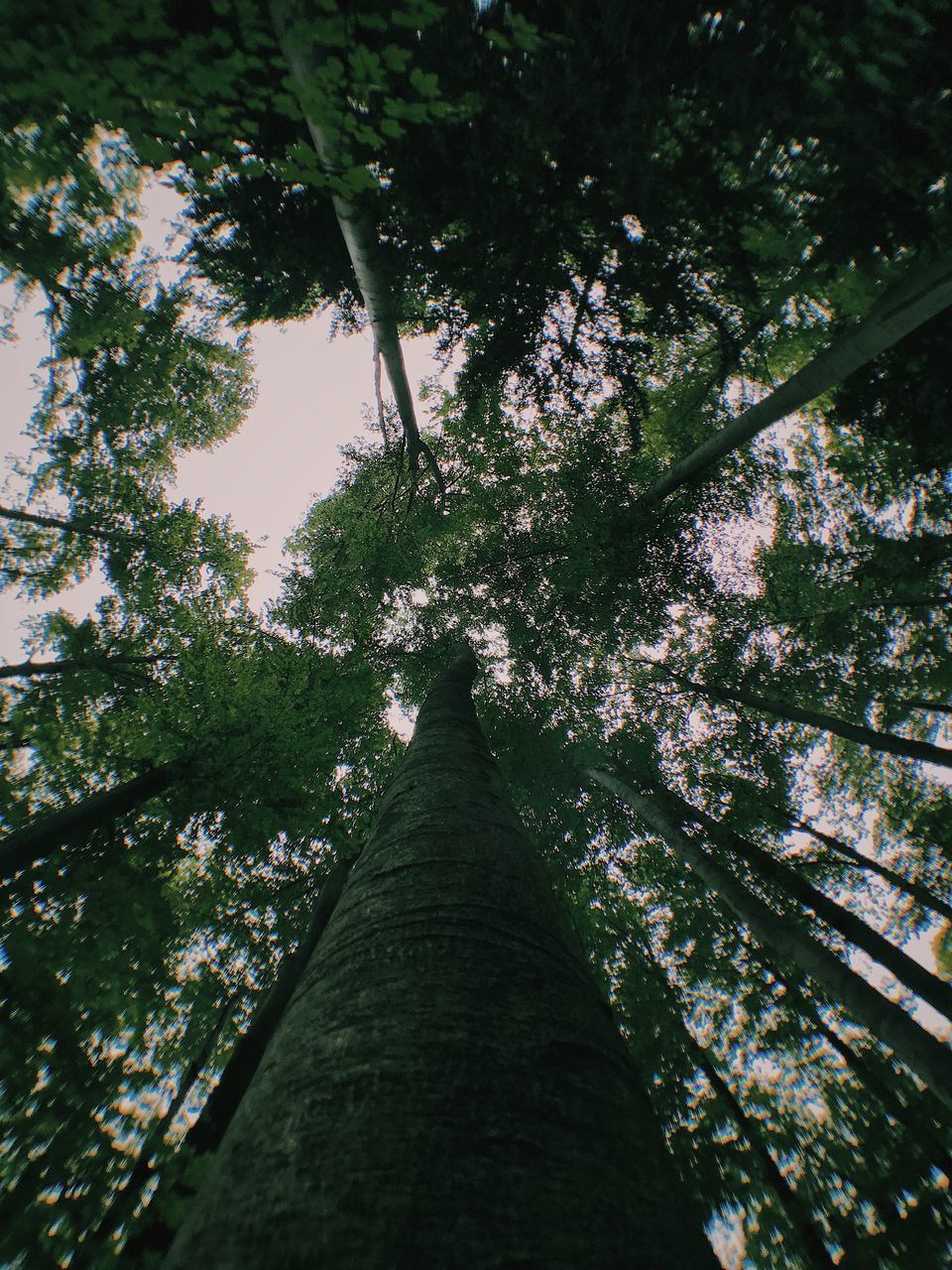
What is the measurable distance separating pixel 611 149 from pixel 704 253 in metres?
1.34

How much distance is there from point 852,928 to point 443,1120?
6.11 m

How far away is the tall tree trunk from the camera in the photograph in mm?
733

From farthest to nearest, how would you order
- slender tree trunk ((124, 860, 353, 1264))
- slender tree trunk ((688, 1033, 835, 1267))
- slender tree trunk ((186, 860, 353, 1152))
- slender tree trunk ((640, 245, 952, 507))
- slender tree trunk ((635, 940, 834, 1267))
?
1. slender tree trunk ((635, 940, 834, 1267))
2. slender tree trunk ((688, 1033, 835, 1267))
3. slender tree trunk ((640, 245, 952, 507))
4. slender tree trunk ((186, 860, 353, 1152))
5. slender tree trunk ((124, 860, 353, 1264))

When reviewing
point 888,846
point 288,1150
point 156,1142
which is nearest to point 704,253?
point 288,1150

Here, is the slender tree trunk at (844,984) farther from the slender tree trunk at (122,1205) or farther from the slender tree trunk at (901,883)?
the slender tree trunk at (122,1205)

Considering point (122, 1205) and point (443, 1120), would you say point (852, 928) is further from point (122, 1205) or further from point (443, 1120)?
point (122, 1205)

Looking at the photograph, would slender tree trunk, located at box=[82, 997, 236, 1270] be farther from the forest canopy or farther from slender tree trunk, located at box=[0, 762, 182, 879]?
slender tree trunk, located at box=[0, 762, 182, 879]

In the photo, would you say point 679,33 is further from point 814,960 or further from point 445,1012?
point 814,960

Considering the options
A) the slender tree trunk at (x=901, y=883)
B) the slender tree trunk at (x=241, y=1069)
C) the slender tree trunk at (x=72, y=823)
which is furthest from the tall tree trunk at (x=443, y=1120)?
the slender tree trunk at (x=901, y=883)

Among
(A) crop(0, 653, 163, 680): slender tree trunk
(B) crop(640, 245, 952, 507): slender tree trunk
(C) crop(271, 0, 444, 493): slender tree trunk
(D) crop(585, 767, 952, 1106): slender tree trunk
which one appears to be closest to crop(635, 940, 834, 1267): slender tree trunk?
(D) crop(585, 767, 952, 1106): slender tree trunk

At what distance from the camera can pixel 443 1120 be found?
885mm

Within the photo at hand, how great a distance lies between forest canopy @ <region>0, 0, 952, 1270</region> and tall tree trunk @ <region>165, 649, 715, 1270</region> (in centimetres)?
14

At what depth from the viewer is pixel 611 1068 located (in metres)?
1.21

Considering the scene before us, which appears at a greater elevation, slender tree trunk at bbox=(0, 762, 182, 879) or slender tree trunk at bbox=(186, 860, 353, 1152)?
slender tree trunk at bbox=(0, 762, 182, 879)
